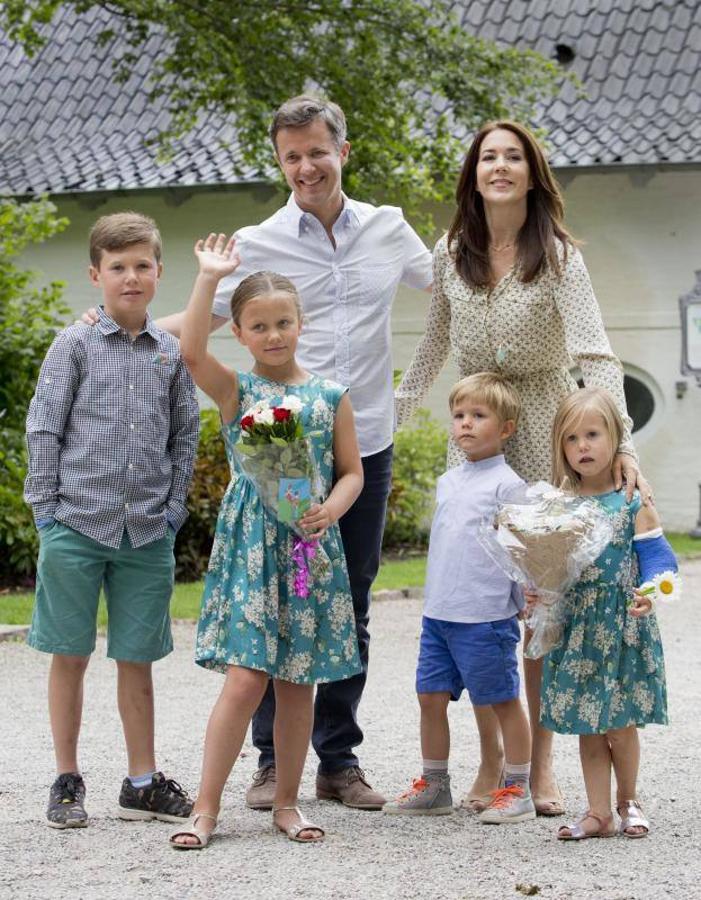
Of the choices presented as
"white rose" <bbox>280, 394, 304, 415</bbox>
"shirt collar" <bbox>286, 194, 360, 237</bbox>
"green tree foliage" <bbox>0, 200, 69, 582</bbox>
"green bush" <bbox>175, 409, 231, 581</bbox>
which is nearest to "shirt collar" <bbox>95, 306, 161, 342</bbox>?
"shirt collar" <bbox>286, 194, 360, 237</bbox>

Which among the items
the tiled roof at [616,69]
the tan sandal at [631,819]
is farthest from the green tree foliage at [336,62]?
the tan sandal at [631,819]

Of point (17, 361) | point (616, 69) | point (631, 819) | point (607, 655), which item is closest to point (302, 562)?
point (607, 655)

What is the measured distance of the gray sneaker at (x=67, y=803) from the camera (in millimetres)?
4574

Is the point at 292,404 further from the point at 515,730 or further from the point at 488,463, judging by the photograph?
the point at 515,730

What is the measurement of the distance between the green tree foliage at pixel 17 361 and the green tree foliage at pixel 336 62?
1493 mm

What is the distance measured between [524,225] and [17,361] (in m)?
6.87

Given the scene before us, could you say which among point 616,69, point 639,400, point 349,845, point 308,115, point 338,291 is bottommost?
point 349,845

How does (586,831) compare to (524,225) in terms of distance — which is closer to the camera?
(586,831)

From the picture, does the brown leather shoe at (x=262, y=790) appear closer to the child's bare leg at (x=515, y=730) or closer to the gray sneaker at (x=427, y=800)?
the gray sneaker at (x=427, y=800)

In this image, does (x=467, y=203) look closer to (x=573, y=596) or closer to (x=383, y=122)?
(x=573, y=596)

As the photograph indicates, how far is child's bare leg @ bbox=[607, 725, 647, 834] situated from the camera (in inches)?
176

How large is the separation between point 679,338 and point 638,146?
6.66 ft

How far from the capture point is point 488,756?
484 cm

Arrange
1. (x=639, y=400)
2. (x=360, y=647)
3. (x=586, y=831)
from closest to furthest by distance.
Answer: (x=586, y=831)
(x=360, y=647)
(x=639, y=400)
